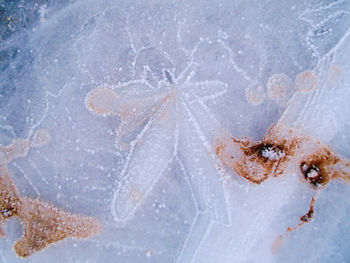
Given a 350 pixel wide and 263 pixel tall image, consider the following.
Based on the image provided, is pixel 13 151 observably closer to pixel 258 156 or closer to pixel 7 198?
pixel 7 198

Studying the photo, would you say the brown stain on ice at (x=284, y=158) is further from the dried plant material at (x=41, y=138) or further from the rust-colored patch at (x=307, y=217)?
the dried plant material at (x=41, y=138)

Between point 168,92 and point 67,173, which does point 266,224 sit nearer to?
point 168,92

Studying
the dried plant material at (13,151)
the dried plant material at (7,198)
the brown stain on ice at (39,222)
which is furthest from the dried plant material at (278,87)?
the dried plant material at (7,198)

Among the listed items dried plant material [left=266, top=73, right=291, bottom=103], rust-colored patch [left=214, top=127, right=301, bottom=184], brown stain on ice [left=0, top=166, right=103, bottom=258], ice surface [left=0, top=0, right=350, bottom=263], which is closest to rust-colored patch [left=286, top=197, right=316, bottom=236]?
ice surface [left=0, top=0, right=350, bottom=263]

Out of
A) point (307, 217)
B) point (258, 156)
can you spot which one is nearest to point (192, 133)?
point (258, 156)

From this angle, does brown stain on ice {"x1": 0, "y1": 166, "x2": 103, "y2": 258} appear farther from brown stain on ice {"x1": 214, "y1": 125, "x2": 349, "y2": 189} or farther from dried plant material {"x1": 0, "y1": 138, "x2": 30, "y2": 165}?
brown stain on ice {"x1": 214, "y1": 125, "x2": 349, "y2": 189}

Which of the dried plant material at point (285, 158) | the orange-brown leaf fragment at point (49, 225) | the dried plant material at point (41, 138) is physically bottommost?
the dried plant material at point (285, 158)

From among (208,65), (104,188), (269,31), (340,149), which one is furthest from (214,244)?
(269,31)
